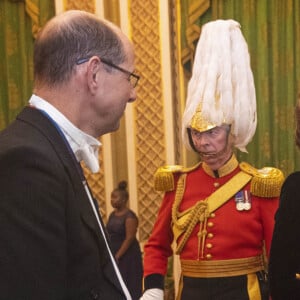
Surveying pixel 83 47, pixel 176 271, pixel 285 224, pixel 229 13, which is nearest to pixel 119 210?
pixel 176 271

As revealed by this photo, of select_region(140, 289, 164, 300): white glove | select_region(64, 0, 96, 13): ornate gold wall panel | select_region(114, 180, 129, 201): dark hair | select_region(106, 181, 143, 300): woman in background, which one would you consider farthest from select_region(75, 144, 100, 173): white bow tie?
select_region(64, 0, 96, 13): ornate gold wall panel

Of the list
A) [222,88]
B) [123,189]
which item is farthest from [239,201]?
[123,189]

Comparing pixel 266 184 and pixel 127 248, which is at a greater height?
pixel 266 184

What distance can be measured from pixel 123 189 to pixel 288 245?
8.52ft

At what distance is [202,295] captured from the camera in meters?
1.97

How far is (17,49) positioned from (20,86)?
0.29 metres

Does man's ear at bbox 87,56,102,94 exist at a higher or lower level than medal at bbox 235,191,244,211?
higher

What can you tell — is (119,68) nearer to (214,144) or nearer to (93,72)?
(93,72)

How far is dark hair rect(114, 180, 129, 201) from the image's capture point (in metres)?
3.90

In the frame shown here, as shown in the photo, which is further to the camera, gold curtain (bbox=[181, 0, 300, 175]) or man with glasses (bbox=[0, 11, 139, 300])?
gold curtain (bbox=[181, 0, 300, 175])

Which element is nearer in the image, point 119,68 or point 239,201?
point 119,68

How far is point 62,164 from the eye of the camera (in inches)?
40.5

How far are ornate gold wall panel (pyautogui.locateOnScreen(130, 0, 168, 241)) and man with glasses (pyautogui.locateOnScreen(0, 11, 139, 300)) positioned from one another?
2.90 m

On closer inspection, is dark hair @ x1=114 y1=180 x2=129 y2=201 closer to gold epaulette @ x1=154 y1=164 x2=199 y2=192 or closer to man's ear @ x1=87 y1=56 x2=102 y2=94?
gold epaulette @ x1=154 y1=164 x2=199 y2=192
